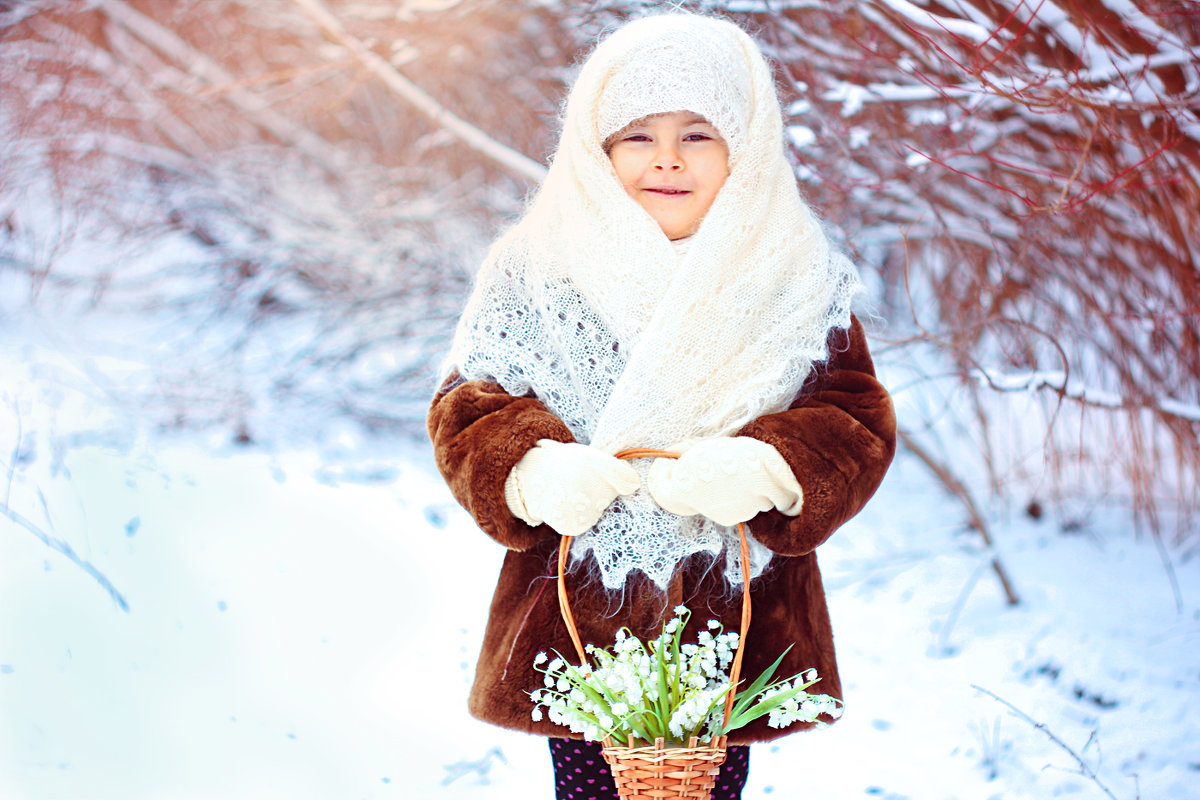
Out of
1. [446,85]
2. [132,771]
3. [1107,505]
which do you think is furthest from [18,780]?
[1107,505]

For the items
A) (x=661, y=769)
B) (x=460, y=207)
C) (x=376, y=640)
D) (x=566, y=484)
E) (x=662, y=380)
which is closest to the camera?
(x=661, y=769)

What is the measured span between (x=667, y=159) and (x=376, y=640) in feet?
5.65

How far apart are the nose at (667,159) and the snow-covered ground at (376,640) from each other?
1383 millimetres

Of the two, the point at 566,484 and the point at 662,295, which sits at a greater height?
the point at 662,295

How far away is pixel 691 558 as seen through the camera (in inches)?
50.8

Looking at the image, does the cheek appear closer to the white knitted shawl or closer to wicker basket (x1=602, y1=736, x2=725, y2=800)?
the white knitted shawl

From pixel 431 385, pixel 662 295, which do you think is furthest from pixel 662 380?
pixel 431 385

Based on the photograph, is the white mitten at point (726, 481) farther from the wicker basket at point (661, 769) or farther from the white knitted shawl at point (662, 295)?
the wicker basket at point (661, 769)

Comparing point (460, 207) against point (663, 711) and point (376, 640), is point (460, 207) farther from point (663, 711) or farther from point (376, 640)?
point (663, 711)

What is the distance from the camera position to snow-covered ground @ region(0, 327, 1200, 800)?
2.08 metres

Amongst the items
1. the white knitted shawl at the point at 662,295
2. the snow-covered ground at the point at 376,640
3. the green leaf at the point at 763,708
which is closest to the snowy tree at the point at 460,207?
the snow-covered ground at the point at 376,640

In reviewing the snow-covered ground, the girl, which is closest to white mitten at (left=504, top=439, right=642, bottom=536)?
the girl

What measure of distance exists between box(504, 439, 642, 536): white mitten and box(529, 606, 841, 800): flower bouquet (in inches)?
6.3

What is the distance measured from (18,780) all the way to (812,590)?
1832 mm
